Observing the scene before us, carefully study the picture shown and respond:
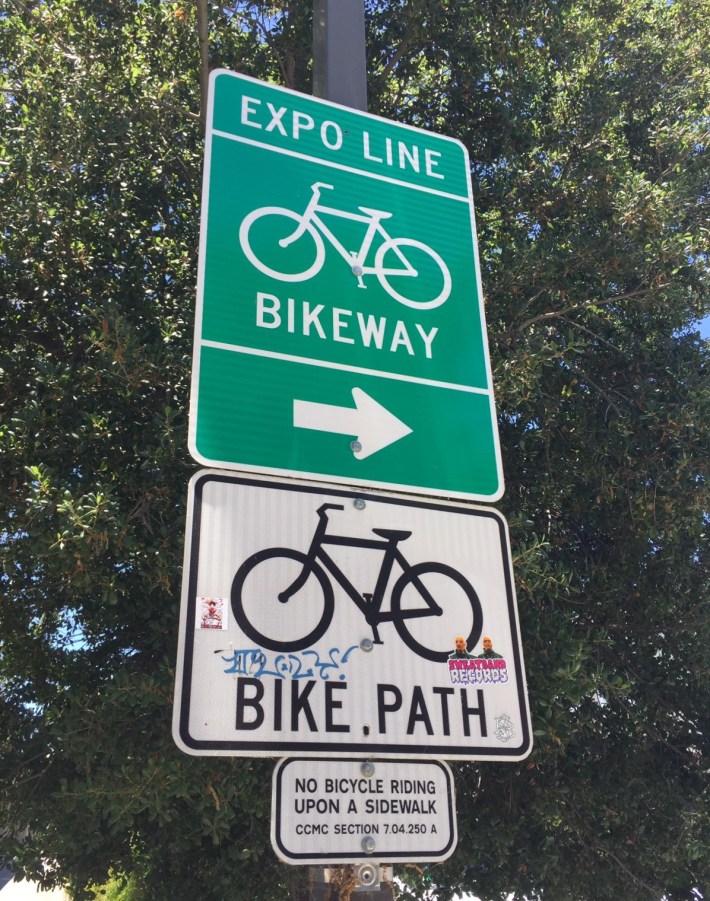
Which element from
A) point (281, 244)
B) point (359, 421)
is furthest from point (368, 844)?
point (281, 244)

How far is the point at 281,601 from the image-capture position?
157 cm

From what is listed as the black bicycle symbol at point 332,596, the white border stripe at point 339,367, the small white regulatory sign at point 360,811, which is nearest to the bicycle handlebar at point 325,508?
the black bicycle symbol at point 332,596

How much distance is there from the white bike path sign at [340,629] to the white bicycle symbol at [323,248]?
653mm

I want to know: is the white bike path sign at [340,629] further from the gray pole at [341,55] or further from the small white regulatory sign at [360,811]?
the gray pole at [341,55]

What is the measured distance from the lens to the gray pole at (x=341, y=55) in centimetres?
279

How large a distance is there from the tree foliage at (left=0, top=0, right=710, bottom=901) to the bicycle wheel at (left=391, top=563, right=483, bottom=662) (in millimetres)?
3346

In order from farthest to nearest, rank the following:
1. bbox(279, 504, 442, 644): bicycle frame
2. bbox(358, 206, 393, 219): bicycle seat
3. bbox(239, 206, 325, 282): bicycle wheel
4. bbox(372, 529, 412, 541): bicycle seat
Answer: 1. bbox(358, 206, 393, 219): bicycle seat
2. bbox(239, 206, 325, 282): bicycle wheel
3. bbox(372, 529, 412, 541): bicycle seat
4. bbox(279, 504, 442, 644): bicycle frame

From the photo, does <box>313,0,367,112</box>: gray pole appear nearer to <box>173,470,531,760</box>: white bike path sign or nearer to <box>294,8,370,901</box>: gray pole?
<box>294,8,370,901</box>: gray pole

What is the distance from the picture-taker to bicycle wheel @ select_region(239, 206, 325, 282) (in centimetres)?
203

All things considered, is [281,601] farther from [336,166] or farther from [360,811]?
[336,166]

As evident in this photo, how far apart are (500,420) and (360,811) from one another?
18.7 feet

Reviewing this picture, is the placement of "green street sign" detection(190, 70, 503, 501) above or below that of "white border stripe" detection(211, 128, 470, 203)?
below

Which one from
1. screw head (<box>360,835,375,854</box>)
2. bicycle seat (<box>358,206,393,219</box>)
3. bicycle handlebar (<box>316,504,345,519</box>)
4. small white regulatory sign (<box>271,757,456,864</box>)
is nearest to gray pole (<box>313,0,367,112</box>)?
bicycle seat (<box>358,206,393,219</box>)

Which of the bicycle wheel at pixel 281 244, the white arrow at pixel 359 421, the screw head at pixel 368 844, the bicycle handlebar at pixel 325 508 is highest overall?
the bicycle wheel at pixel 281 244
